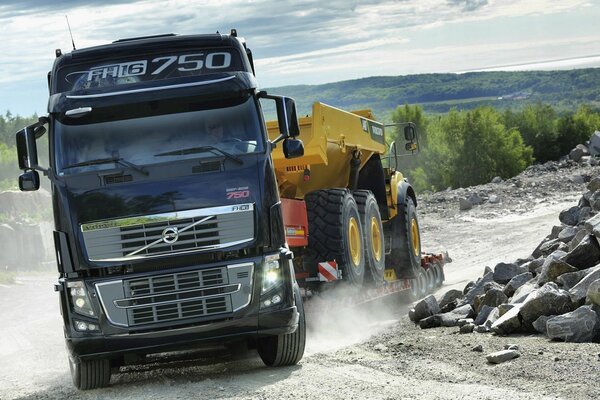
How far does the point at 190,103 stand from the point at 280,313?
2.23 metres

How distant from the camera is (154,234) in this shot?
9445 mm

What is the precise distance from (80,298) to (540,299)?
17.6 feet

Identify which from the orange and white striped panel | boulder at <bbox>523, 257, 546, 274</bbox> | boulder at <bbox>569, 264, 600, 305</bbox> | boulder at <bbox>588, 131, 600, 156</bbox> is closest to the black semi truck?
boulder at <bbox>569, 264, 600, 305</bbox>

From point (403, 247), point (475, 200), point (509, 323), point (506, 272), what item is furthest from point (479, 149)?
point (509, 323)

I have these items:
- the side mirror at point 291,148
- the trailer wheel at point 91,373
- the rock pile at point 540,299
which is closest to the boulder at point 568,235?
the rock pile at point 540,299

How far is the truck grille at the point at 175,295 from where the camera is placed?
9.48m

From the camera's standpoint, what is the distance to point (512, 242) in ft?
85.4

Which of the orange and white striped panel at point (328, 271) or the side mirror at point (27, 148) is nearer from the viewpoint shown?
the side mirror at point (27, 148)

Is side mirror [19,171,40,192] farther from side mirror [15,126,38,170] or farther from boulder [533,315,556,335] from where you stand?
boulder [533,315,556,335]

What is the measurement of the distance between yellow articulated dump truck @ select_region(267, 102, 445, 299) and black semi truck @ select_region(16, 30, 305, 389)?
10.9ft

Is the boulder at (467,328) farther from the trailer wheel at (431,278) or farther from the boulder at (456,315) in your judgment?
the trailer wheel at (431,278)

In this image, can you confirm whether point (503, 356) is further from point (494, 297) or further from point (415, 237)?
point (415, 237)

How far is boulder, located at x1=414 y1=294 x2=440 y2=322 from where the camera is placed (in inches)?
559

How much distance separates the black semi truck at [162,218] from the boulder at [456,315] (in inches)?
159
